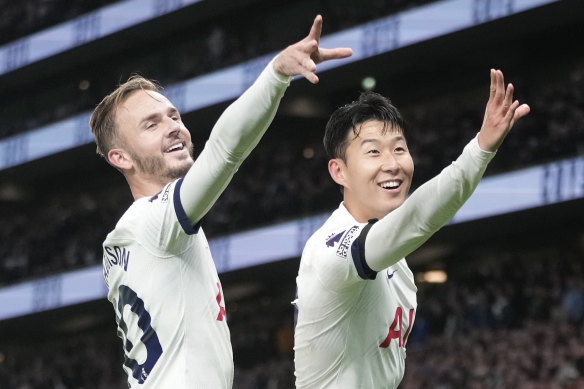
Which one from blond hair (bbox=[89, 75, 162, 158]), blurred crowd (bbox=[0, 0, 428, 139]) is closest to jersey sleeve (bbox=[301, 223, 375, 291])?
blond hair (bbox=[89, 75, 162, 158])

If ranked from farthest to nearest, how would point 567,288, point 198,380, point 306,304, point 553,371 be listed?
point 567,288 < point 553,371 < point 306,304 < point 198,380

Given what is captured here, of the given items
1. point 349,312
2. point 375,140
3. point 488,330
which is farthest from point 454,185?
point 488,330

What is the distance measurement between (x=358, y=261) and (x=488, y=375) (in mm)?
11618

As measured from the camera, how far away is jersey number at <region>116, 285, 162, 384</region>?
502cm

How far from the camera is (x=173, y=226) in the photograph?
15.9 feet

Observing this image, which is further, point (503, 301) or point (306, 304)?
point (503, 301)

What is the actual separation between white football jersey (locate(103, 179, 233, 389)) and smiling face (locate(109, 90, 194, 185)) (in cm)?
27

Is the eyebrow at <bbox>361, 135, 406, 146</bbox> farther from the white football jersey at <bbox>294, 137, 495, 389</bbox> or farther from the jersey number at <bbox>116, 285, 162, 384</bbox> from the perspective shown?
the jersey number at <bbox>116, 285, 162, 384</bbox>

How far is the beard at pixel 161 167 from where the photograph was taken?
533cm

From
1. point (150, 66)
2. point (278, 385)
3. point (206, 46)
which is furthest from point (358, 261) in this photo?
point (150, 66)

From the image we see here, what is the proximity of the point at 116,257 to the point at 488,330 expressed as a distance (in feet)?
42.2

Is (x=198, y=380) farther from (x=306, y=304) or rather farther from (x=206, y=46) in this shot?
(x=206, y=46)

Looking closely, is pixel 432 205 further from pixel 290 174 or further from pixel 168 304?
pixel 290 174

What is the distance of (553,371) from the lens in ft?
49.6
